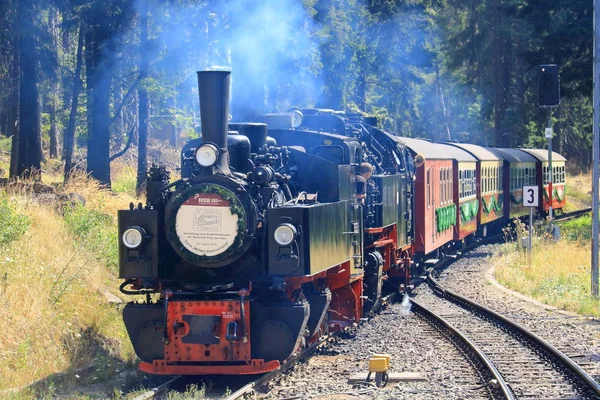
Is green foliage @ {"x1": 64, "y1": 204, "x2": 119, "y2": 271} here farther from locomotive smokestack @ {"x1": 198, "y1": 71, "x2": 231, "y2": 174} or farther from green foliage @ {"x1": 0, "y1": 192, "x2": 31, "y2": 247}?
locomotive smokestack @ {"x1": 198, "y1": 71, "x2": 231, "y2": 174}

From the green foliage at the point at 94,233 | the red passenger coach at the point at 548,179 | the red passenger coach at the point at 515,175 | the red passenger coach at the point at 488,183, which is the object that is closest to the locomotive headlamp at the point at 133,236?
the green foliage at the point at 94,233


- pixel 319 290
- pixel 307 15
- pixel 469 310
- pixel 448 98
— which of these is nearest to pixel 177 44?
pixel 307 15

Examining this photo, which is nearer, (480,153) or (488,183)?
(480,153)

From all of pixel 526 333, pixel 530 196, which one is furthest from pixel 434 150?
pixel 526 333

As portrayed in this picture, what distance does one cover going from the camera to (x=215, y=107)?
8648 mm

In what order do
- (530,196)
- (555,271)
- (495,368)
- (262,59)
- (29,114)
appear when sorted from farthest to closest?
(29,114) < (530,196) < (555,271) < (262,59) < (495,368)

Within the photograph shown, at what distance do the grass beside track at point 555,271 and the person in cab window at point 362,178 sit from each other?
4.98 m

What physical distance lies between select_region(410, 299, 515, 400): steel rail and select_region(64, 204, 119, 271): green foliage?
16.3 feet

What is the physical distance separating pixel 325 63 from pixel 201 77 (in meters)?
18.2

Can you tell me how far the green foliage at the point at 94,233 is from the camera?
13.6m

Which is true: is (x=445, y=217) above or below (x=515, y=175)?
below

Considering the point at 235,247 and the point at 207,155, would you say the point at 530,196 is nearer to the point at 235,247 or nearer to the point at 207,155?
the point at 235,247

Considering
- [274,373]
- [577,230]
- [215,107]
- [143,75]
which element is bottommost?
[274,373]

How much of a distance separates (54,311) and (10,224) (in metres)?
2.06
